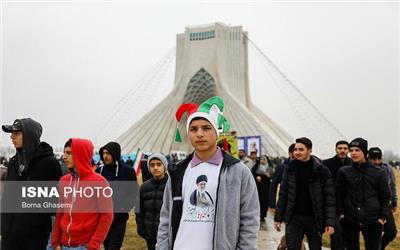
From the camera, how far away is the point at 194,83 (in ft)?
149

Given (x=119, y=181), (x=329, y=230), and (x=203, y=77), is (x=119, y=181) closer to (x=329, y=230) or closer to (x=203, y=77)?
(x=329, y=230)

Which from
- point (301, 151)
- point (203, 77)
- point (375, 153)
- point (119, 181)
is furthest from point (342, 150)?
point (203, 77)

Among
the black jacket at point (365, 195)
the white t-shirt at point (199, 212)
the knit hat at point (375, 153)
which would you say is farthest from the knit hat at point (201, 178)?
the knit hat at point (375, 153)

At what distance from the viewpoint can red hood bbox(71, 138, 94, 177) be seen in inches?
158

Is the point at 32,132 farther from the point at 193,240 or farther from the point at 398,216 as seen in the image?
the point at 398,216

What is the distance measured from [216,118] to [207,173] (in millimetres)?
394

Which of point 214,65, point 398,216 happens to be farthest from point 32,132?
point 214,65

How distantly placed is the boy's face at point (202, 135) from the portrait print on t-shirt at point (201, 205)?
0.57ft

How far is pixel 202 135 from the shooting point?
2.96m

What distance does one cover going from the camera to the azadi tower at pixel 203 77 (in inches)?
1683

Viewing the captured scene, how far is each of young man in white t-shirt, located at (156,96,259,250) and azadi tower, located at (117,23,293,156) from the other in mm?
38861

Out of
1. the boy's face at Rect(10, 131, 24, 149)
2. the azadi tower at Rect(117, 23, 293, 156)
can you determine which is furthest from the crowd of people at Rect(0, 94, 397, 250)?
the azadi tower at Rect(117, 23, 293, 156)

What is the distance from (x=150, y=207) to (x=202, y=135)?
246 centimetres

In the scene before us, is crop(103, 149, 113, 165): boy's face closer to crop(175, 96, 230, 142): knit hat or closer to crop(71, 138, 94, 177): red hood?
crop(71, 138, 94, 177): red hood
